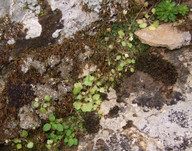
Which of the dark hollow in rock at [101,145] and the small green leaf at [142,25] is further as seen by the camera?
the small green leaf at [142,25]

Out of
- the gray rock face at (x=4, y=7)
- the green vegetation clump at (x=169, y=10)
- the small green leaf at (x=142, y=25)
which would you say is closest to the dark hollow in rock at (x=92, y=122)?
the small green leaf at (x=142, y=25)

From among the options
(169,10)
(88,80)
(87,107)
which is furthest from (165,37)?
(87,107)

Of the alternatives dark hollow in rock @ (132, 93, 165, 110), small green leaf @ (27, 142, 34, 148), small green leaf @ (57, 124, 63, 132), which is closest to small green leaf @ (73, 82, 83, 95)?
small green leaf @ (57, 124, 63, 132)

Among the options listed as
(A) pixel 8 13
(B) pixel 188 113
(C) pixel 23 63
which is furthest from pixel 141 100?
(A) pixel 8 13

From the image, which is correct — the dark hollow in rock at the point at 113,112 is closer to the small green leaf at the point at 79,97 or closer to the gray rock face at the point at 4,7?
the small green leaf at the point at 79,97

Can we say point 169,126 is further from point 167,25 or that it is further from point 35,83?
point 35,83

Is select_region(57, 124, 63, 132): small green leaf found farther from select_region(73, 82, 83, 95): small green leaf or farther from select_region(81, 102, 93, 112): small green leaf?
select_region(73, 82, 83, 95): small green leaf

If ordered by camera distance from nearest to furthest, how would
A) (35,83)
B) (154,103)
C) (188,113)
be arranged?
1. (188,113)
2. (154,103)
3. (35,83)
